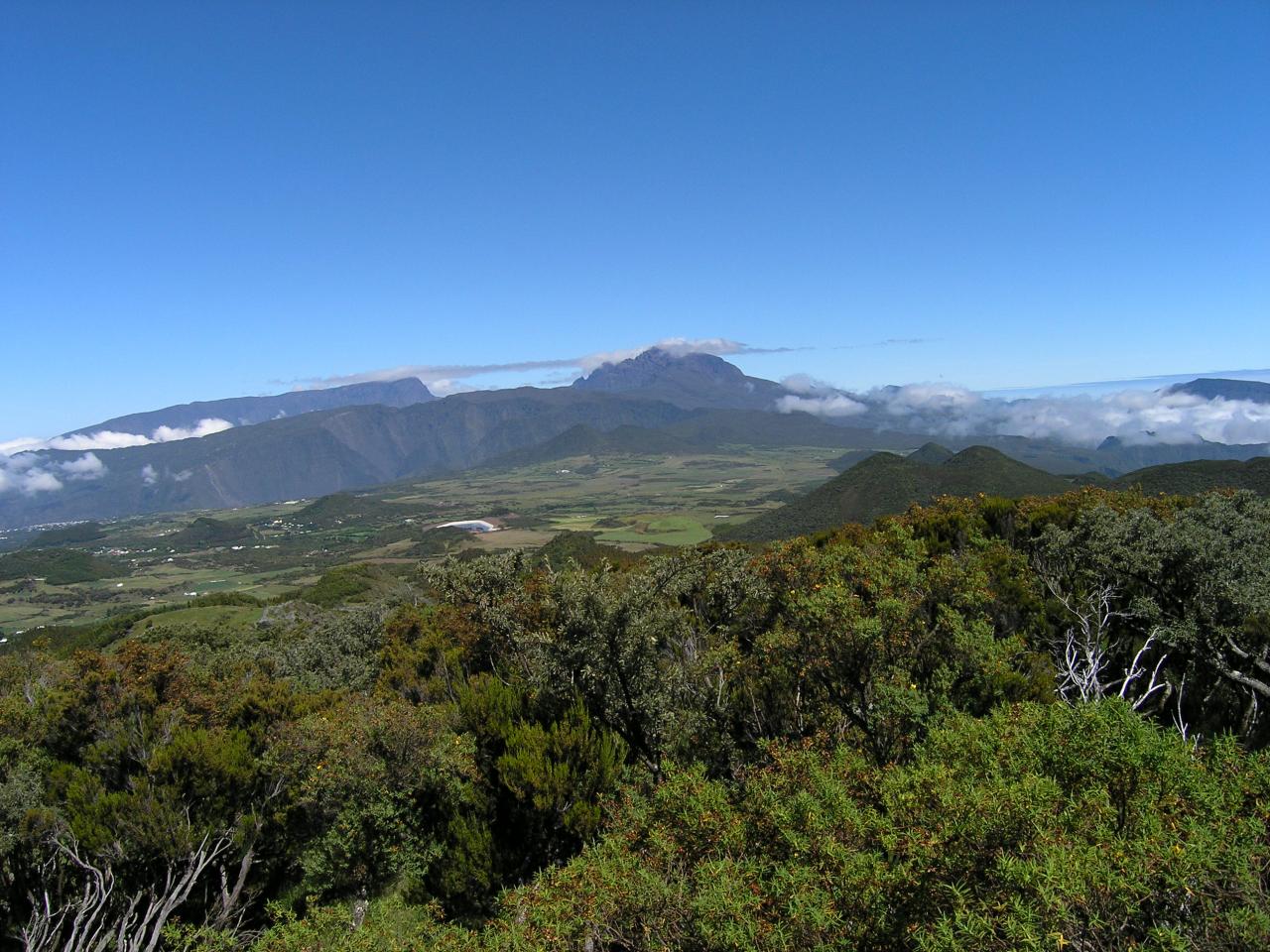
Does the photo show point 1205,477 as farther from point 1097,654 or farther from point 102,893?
point 102,893

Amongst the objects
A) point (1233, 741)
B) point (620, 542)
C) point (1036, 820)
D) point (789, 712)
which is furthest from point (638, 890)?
point (620, 542)

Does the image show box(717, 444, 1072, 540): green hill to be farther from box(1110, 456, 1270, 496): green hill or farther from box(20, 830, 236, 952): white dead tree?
box(20, 830, 236, 952): white dead tree

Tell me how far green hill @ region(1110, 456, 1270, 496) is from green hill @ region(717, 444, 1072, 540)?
18.3 meters

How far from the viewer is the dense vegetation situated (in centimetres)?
730

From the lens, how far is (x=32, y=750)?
19.5m

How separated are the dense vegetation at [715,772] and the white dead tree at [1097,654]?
0.22 m

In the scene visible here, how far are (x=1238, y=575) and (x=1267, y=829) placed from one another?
17.2 metres

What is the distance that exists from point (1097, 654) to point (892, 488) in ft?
371

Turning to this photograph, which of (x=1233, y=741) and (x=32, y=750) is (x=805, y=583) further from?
(x=32, y=750)

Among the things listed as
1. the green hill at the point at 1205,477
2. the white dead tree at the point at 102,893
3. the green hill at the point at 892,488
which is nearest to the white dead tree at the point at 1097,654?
the white dead tree at the point at 102,893

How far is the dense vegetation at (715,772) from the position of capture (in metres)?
7.30

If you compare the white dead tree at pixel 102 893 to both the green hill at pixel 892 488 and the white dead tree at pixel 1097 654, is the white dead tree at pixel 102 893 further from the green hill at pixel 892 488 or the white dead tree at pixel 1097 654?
the green hill at pixel 892 488

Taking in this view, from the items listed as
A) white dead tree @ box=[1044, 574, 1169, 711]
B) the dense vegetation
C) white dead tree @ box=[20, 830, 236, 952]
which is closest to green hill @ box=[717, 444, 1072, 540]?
white dead tree @ box=[1044, 574, 1169, 711]

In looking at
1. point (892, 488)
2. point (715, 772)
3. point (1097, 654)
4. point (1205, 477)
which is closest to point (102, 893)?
point (715, 772)
